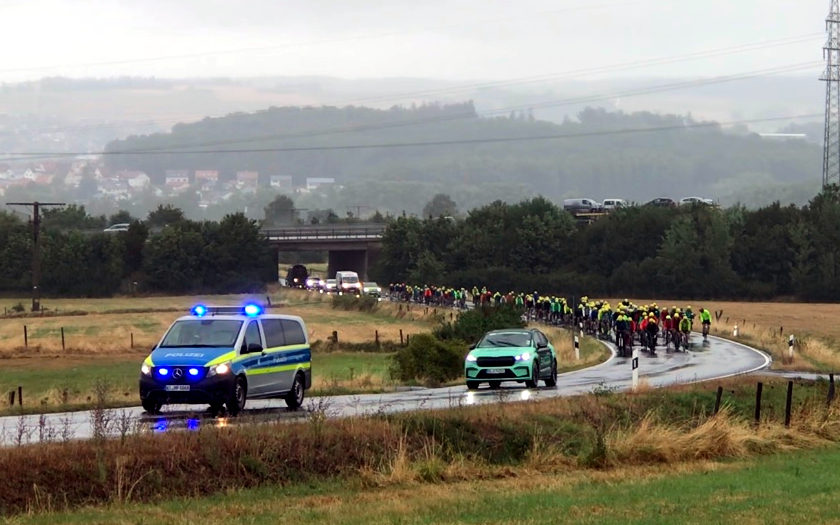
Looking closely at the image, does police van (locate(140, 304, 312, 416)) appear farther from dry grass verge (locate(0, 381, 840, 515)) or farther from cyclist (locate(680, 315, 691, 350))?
cyclist (locate(680, 315, 691, 350))

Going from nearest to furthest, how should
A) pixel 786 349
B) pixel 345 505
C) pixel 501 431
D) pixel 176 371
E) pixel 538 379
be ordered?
pixel 345 505 < pixel 501 431 < pixel 176 371 < pixel 538 379 < pixel 786 349

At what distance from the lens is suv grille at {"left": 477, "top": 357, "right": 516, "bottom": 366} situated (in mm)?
30938

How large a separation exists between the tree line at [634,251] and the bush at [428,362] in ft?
237

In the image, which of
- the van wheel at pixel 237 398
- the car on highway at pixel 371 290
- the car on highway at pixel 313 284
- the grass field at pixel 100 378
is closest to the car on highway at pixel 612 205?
the car on highway at pixel 313 284

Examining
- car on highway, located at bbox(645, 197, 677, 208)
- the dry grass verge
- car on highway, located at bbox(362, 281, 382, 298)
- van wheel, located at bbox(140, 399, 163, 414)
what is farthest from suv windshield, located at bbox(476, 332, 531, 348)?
car on highway, located at bbox(645, 197, 677, 208)

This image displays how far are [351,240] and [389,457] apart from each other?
113370 millimetres

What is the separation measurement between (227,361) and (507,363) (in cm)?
1037

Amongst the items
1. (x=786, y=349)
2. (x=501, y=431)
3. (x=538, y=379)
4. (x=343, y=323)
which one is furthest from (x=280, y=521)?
(x=343, y=323)

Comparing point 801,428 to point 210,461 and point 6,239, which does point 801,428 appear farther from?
point 6,239

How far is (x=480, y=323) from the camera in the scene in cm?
4944

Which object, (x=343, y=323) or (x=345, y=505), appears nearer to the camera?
(x=345, y=505)

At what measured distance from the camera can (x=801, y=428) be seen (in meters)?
23.0

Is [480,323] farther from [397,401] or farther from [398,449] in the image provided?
[398,449]

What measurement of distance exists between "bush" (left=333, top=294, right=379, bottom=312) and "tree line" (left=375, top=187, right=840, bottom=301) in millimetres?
23197
